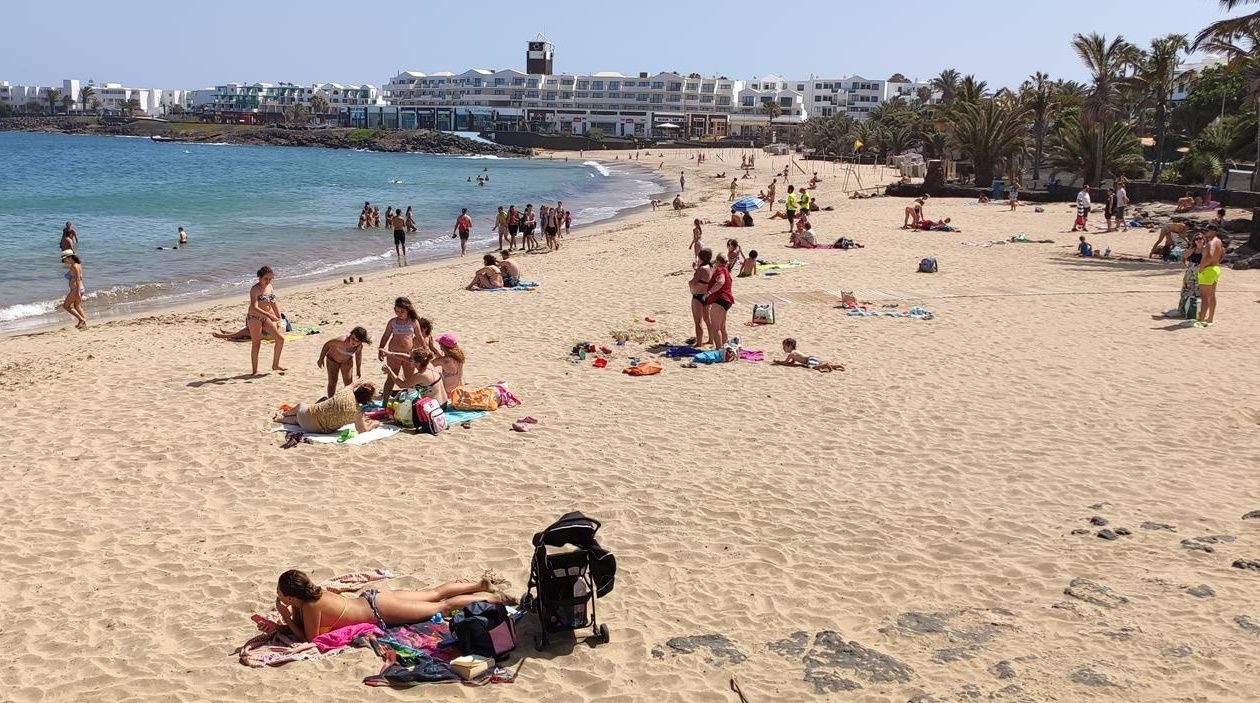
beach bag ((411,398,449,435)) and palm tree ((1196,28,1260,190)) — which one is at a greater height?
palm tree ((1196,28,1260,190))

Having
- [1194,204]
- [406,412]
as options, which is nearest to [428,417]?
[406,412]

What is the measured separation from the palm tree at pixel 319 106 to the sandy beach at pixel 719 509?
172 m

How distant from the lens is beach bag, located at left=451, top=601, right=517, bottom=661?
5215 mm

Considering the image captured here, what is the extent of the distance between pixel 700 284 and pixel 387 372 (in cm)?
411

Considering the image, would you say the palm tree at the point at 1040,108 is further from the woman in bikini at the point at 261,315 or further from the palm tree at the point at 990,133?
the woman in bikini at the point at 261,315

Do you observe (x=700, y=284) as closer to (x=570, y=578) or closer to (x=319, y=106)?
(x=570, y=578)

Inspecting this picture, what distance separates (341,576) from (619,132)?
A: 139m

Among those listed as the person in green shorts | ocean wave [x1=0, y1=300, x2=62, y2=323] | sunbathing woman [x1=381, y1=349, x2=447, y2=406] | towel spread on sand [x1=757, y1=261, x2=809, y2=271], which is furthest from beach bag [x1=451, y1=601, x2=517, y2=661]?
ocean wave [x1=0, y1=300, x2=62, y2=323]

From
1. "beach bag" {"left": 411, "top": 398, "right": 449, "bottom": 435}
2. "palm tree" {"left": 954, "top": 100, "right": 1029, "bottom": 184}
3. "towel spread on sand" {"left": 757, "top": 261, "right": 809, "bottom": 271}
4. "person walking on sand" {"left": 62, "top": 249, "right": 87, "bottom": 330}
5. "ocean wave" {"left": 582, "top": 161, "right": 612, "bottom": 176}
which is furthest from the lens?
"ocean wave" {"left": 582, "top": 161, "right": 612, "bottom": 176}

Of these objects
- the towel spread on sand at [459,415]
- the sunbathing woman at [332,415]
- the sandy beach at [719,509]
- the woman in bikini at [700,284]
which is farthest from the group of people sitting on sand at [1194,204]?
the sunbathing woman at [332,415]

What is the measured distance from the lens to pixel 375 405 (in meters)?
9.55

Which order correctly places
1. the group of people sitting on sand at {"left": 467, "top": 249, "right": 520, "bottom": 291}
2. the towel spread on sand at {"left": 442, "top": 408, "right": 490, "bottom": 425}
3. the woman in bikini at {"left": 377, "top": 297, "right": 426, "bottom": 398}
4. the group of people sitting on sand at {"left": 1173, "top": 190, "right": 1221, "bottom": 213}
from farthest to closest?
the group of people sitting on sand at {"left": 1173, "top": 190, "right": 1221, "bottom": 213} < the group of people sitting on sand at {"left": 467, "top": 249, "right": 520, "bottom": 291} < the woman in bikini at {"left": 377, "top": 297, "right": 426, "bottom": 398} < the towel spread on sand at {"left": 442, "top": 408, "right": 490, "bottom": 425}

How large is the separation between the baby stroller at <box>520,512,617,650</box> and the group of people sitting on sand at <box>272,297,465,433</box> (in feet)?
Answer: 12.6

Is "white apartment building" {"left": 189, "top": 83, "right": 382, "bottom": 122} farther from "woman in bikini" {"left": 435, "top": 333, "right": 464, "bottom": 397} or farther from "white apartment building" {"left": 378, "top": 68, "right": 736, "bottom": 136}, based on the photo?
"woman in bikini" {"left": 435, "top": 333, "right": 464, "bottom": 397}
